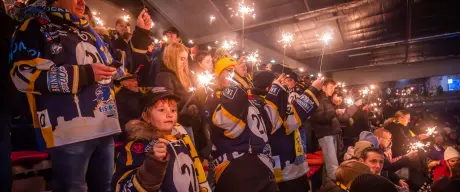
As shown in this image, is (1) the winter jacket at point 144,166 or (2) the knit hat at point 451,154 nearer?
(1) the winter jacket at point 144,166

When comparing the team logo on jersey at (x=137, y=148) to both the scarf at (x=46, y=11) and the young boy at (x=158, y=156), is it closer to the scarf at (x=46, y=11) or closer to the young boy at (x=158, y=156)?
the young boy at (x=158, y=156)

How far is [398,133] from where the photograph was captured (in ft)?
32.3

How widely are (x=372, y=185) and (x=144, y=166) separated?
2195 mm

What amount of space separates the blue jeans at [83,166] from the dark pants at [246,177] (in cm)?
125

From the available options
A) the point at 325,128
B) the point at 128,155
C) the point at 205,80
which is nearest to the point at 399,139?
the point at 325,128

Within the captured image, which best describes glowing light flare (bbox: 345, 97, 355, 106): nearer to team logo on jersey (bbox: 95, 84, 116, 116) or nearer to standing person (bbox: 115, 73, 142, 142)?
standing person (bbox: 115, 73, 142, 142)

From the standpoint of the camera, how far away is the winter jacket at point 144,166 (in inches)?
93.3

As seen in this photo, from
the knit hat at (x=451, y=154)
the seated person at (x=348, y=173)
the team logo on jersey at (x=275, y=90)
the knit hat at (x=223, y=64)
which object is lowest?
the knit hat at (x=451, y=154)

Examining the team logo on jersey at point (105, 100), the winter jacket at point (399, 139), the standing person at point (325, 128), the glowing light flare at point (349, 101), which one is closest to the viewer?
the team logo on jersey at point (105, 100)

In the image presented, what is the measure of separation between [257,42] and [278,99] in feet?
37.8

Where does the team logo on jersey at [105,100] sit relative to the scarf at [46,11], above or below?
below

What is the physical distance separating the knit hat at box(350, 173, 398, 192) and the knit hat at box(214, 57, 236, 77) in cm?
217

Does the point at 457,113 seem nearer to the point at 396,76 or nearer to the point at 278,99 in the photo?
the point at 396,76

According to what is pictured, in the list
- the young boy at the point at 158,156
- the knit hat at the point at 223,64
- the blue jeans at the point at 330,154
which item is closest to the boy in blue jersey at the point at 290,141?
the knit hat at the point at 223,64
